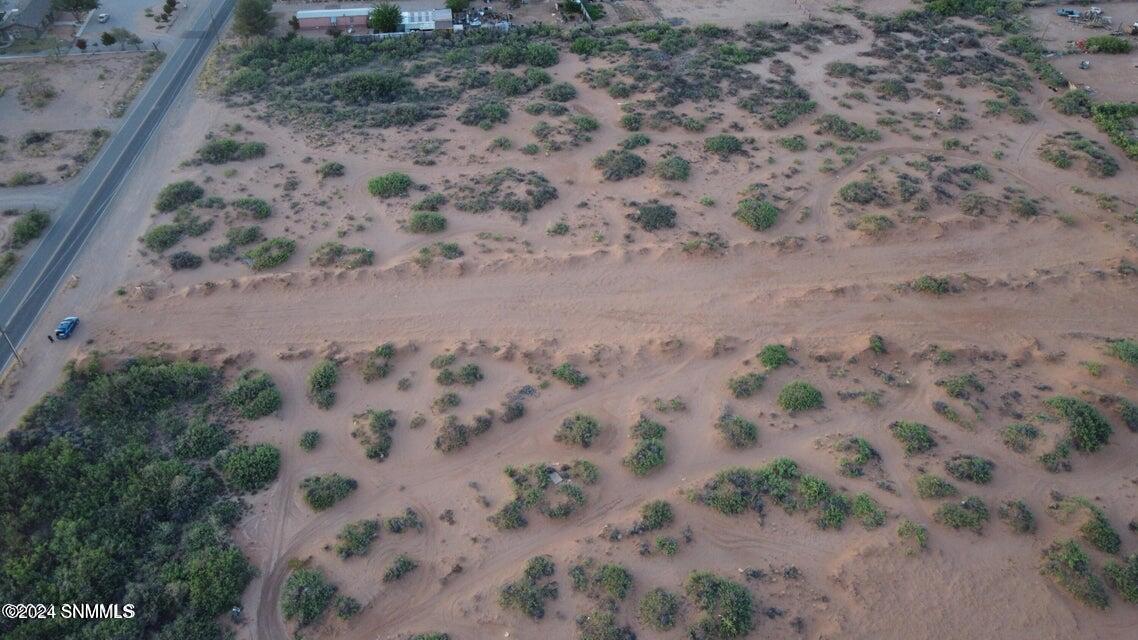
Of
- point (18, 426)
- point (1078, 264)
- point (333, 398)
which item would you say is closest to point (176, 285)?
point (18, 426)

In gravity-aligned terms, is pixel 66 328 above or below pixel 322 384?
above

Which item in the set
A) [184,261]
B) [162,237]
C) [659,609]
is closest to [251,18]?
[162,237]

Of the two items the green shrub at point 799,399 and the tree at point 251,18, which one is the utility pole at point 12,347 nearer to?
the tree at point 251,18

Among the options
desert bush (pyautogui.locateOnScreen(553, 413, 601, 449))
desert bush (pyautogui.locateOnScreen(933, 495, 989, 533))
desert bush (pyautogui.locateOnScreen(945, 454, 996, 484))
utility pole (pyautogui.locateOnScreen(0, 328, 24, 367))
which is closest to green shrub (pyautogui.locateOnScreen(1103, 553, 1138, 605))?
desert bush (pyautogui.locateOnScreen(933, 495, 989, 533))

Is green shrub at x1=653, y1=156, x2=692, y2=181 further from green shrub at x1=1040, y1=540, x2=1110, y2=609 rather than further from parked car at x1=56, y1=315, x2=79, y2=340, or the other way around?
parked car at x1=56, y1=315, x2=79, y2=340

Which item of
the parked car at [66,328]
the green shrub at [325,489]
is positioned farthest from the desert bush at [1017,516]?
the parked car at [66,328]

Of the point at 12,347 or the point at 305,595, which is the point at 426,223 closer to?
the point at 12,347

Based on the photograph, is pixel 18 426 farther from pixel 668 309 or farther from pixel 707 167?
pixel 707 167

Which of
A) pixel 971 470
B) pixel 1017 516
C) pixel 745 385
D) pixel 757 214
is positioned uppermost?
pixel 757 214
